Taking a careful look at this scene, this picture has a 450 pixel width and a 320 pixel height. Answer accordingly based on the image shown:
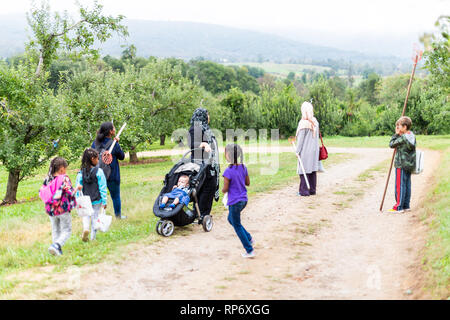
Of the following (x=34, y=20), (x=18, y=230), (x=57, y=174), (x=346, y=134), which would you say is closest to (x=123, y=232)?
(x=57, y=174)

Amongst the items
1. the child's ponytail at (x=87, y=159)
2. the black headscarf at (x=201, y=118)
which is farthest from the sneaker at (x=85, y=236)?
the black headscarf at (x=201, y=118)

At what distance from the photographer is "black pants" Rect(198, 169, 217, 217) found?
854 cm

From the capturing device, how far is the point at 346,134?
45812 millimetres

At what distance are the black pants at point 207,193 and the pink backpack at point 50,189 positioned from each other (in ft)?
8.91

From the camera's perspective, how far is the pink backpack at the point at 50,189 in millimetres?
6836

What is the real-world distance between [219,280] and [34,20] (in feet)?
42.0

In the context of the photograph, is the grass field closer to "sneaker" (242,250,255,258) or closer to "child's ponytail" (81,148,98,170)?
"child's ponytail" (81,148,98,170)

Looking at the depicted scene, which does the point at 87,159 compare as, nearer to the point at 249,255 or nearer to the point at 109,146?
the point at 109,146

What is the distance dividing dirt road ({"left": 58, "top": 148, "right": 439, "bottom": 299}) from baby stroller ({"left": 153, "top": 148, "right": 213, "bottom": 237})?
297mm

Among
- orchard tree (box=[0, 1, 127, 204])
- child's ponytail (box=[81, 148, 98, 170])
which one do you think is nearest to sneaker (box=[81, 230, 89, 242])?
child's ponytail (box=[81, 148, 98, 170])

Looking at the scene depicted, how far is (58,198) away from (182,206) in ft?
7.09

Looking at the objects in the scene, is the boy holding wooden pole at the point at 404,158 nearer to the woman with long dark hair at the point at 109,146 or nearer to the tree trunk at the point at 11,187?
the woman with long dark hair at the point at 109,146

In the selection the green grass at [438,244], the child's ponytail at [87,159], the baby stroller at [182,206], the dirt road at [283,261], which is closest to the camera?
the green grass at [438,244]

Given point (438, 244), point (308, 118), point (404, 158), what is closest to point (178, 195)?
point (438, 244)
